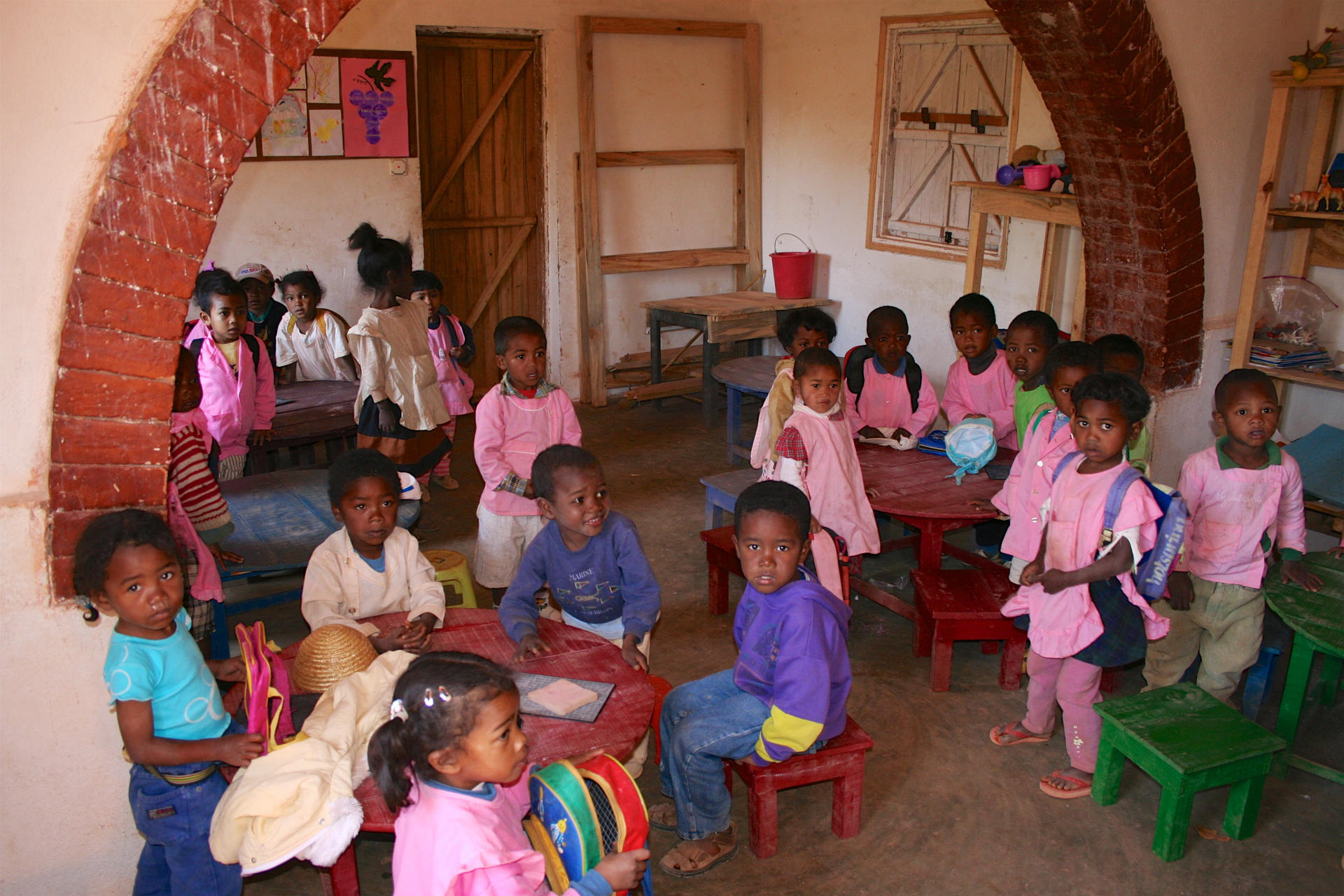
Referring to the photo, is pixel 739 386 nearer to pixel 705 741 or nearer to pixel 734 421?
pixel 734 421

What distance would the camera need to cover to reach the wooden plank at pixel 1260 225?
17.0ft

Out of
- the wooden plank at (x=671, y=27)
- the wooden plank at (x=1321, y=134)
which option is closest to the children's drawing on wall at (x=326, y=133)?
the wooden plank at (x=671, y=27)

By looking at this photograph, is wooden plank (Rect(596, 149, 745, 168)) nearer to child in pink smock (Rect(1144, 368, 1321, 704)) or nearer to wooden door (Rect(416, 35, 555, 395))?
wooden door (Rect(416, 35, 555, 395))

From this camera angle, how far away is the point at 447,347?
6402mm

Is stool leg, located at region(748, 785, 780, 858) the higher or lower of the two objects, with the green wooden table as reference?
lower

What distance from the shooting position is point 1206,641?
13.2 feet

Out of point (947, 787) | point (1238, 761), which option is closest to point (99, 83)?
point (947, 787)

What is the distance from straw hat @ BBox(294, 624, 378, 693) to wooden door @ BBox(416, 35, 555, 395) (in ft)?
19.4

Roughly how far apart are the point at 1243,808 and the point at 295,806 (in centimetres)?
295

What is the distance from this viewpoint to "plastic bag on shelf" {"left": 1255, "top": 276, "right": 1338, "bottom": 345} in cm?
569

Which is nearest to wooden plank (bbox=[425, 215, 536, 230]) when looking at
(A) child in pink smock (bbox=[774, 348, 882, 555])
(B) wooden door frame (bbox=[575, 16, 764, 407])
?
(B) wooden door frame (bbox=[575, 16, 764, 407])

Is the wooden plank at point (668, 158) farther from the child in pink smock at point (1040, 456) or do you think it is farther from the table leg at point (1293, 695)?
the table leg at point (1293, 695)

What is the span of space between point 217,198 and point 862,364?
3538mm

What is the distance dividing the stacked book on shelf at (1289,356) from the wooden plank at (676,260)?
4.76 metres
